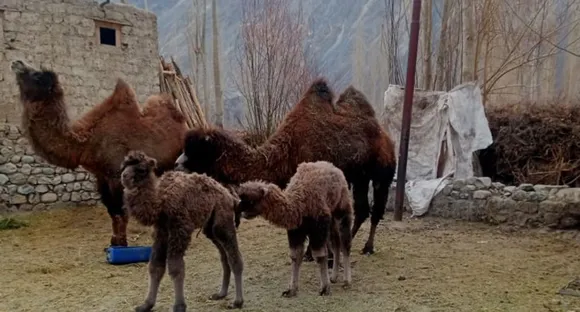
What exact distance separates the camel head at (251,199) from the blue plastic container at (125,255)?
7.93 feet

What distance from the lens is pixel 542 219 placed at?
7.53 m

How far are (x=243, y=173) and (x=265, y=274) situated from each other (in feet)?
3.79

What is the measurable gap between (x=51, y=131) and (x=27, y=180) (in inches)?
150

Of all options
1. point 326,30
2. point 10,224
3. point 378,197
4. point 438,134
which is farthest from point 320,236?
point 326,30

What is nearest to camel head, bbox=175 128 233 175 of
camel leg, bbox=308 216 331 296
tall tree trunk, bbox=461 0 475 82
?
camel leg, bbox=308 216 331 296

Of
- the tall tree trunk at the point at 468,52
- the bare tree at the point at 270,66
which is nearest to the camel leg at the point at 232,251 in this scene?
the tall tree trunk at the point at 468,52

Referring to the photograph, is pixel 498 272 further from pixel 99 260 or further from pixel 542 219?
pixel 99 260

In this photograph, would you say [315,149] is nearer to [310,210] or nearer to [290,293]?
[310,210]

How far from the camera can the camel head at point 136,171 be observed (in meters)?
3.48

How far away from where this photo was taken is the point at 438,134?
9.48 metres

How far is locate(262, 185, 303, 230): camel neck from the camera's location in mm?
3854

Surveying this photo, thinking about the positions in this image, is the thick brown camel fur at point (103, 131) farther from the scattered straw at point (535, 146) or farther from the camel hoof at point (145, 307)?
the scattered straw at point (535, 146)

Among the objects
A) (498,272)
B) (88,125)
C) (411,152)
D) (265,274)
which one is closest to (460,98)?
(411,152)

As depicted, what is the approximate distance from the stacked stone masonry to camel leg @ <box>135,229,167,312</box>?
5775 mm
